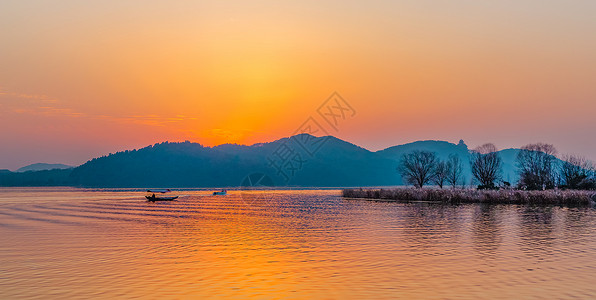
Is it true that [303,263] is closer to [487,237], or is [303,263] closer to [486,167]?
[487,237]

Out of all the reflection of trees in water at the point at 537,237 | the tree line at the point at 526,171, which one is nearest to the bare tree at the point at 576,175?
the tree line at the point at 526,171

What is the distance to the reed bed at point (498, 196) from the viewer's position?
79.8 metres

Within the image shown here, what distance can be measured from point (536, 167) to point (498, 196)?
41.6 metres

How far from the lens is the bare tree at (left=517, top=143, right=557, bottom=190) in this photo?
110 meters

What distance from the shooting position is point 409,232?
3897 cm

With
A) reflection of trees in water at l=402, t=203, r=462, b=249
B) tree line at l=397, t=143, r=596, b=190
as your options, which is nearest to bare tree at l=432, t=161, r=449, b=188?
tree line at l=397, t=143, r=596, b=190

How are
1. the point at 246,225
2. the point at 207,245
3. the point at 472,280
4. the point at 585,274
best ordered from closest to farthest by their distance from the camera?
the point at 472,280 < the point at 585,274 < the point at 207,245 < the point at 246,225

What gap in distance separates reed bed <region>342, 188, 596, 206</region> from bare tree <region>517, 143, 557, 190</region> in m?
22.6

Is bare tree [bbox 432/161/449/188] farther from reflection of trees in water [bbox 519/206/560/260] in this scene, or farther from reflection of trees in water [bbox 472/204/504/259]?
reflection of trees in water [bbox 472/204/504/259]

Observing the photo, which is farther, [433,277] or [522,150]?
[522,150]

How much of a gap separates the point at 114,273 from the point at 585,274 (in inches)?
814

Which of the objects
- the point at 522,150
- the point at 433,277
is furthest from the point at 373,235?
the point at 522,150

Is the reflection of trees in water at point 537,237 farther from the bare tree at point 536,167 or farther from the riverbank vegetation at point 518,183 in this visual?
the bare tree at point 536,167

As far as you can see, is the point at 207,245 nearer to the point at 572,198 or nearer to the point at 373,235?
the point at 373,235
